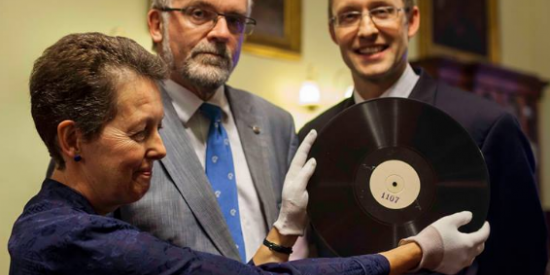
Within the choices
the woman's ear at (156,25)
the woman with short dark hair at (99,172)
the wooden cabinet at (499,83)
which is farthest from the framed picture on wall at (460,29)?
the woman with short dark hair at (99,172)

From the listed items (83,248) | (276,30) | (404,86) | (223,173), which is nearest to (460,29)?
(276,30)

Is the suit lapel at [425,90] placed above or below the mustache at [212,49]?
below

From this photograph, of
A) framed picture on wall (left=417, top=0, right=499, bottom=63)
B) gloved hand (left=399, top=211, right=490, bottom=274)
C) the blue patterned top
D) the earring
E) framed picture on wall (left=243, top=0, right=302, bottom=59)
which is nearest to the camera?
the blue patterned top

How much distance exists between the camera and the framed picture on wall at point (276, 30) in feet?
15.2

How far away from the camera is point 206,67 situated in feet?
5.48

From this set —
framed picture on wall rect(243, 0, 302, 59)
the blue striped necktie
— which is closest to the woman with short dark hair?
the blue striped necktie

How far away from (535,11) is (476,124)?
6218 mm

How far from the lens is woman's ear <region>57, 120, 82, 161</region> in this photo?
3.79 feet

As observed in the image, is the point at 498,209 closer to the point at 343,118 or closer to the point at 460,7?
the point at 343,118

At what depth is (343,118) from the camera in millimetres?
1485

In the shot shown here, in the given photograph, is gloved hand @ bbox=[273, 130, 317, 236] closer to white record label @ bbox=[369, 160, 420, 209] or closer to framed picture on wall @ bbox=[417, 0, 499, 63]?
white record label @ bbox=[369, 160, 420, 209]

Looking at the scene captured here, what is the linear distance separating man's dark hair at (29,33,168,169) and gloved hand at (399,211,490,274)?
0.74 m

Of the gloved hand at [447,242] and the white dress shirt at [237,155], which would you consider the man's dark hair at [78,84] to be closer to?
the white dress shirt at [237,155]

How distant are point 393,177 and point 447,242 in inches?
7.7
